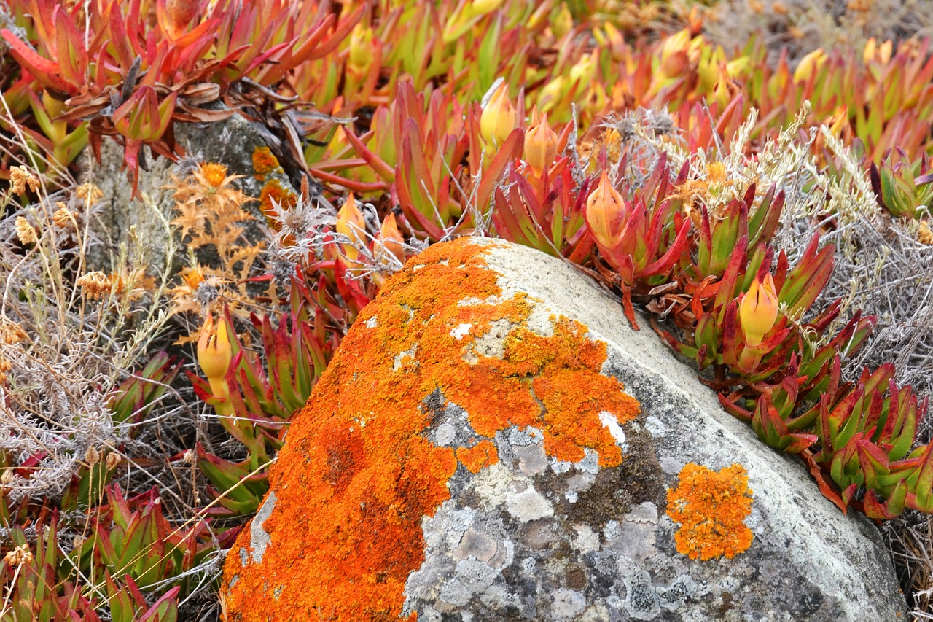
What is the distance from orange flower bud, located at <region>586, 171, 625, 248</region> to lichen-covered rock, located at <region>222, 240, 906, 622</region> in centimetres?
20

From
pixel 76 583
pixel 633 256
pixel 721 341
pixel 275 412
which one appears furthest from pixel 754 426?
pixel 76 583

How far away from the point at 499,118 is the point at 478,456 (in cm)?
122

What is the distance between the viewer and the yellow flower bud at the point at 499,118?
2625 mm

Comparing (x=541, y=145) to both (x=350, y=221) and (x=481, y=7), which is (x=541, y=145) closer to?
(x=350, y=221)

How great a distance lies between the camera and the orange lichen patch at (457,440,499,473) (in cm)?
177

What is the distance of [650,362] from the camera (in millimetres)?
1997

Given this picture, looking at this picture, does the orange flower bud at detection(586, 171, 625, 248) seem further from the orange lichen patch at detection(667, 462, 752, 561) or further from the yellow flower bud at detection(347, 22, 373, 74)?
the yellow flower bud at detection(347, 22, 373, 74)

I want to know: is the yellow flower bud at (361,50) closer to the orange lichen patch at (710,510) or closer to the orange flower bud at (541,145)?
the orange flower bud at (541,145)

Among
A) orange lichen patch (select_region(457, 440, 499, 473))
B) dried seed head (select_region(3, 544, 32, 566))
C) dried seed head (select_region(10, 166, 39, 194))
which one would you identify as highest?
dried seed head (select_region(10, 166, 39, 194))

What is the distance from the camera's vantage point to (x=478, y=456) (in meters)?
1.77

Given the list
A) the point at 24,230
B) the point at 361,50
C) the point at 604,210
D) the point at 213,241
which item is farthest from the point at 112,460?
the point at 361,50

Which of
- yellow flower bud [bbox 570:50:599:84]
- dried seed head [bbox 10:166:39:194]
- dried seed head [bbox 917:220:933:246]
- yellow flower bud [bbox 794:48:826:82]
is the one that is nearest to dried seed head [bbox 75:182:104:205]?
dried seed head [bbox 10:166:39:194]

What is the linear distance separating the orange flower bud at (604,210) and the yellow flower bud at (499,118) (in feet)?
2.00

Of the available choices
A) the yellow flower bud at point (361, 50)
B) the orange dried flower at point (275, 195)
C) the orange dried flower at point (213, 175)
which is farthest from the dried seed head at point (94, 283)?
the yellow flower bud at point (361, 50)
